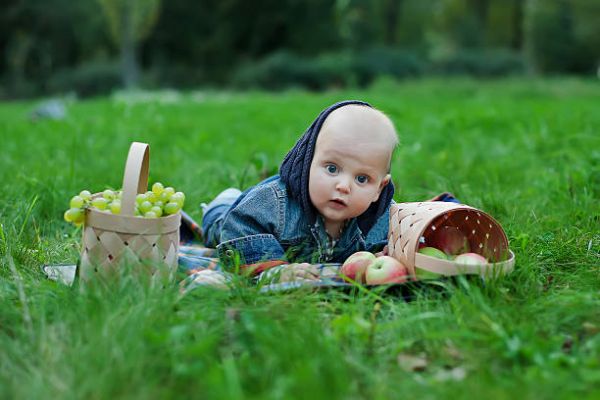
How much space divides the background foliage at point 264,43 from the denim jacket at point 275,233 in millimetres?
21966

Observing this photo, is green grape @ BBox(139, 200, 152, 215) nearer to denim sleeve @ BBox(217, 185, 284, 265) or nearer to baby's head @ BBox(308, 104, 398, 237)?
denim sleeve @ BBox(217, 185, 284, 265)

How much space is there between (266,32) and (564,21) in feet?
50.3

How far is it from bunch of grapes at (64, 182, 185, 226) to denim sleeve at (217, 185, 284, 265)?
0.44 m

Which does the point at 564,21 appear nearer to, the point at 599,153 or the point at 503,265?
the point at 599,153

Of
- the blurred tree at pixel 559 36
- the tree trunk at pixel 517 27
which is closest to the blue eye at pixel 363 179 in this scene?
the blurred tree at pixel 559 36

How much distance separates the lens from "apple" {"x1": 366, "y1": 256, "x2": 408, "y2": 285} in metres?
2.63

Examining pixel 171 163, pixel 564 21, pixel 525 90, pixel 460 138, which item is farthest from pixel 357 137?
pixel 564 21

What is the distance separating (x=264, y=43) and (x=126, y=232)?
2919 centimetres

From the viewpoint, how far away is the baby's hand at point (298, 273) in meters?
2.58

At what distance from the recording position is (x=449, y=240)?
303cm

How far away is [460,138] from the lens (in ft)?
21.3

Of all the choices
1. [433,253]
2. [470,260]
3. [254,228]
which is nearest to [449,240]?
[433,253]

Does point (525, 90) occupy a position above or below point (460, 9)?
below

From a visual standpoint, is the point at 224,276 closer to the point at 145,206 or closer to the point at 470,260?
the point at 145,206
